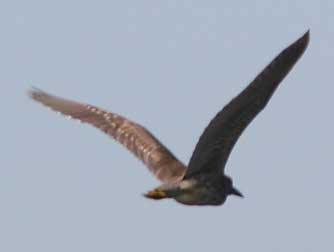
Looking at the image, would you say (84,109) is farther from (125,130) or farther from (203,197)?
(203,197)

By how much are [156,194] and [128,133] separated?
3097mm

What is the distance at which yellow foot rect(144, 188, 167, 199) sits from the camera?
22359 mm

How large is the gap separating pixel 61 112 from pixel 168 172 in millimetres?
2840

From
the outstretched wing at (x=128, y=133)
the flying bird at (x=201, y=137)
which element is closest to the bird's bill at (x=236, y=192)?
the flying bird at (x=201, y=137)

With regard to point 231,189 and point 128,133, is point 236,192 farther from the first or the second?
point 128,133

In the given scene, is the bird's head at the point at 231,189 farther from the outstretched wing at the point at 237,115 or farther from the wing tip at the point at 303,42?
the wing tip at the point at 303,42

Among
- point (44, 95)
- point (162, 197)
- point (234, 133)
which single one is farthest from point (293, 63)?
point (44, 95)

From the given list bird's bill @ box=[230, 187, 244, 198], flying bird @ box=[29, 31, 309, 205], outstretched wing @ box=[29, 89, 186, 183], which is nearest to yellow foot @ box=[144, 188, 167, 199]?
flying bird @ box=[29, 31, 309, 205]

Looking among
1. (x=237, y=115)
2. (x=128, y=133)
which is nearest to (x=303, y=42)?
(x=237, y=115)

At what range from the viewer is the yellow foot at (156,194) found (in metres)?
22.4

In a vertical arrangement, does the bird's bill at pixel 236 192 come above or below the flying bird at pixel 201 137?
below

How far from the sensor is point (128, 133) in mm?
25297

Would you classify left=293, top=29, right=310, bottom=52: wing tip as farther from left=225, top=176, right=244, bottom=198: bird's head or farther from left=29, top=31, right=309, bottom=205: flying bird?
left=225, top=176, right=244, bottom=198: bird's head

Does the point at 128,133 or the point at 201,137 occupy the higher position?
the point at 128,133
